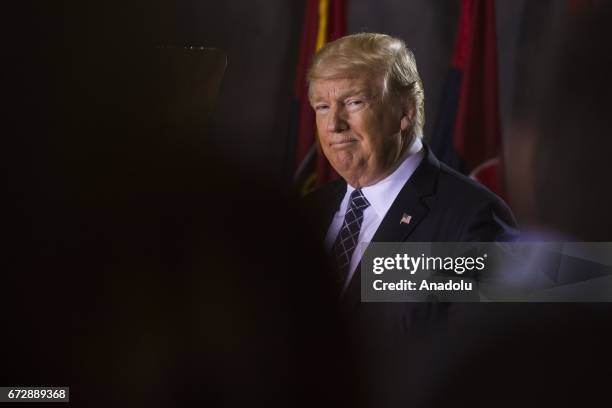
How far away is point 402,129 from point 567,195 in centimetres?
37

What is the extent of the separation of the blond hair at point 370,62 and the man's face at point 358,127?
18mm

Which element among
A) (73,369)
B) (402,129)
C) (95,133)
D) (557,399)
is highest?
(95,133)

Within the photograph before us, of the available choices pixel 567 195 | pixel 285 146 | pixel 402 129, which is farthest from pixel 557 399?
pixel 285 146

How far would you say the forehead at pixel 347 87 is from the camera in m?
1.21

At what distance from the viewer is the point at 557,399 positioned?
1168mm

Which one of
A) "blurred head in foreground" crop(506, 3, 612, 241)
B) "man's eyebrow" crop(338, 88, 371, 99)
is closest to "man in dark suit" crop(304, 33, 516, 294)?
"man's eyebrow" crop(338, 88, 371, 99)

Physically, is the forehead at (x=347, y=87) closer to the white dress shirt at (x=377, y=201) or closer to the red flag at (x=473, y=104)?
the white dress shirt at (x=377, y=201)

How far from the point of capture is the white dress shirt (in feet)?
4.04

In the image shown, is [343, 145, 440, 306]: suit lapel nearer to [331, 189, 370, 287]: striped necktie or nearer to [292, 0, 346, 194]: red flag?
[331, 189, 370, 287]: striped necktie

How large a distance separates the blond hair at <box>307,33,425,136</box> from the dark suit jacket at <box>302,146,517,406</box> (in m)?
0.16

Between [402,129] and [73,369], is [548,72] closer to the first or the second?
[402,129]

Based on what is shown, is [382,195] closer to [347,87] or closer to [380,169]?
[380,169]

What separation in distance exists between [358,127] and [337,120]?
4 centimetres

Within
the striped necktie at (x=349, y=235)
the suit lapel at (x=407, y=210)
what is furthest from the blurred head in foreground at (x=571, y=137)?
the striped necktie at (x=349, y=235)
